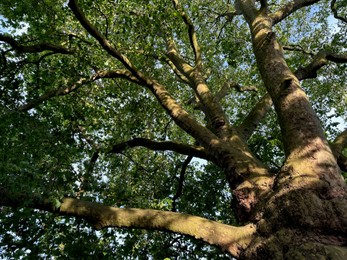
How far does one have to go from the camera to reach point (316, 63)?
6.52 metres

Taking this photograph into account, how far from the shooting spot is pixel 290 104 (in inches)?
184

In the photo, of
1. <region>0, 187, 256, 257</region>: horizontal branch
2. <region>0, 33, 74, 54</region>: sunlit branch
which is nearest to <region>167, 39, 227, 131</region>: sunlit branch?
<region>0, 187, 256, 257</region>: horizontal branch

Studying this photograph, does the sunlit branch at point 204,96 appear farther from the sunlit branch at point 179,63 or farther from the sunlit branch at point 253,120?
the sunlit branch at point 253,120

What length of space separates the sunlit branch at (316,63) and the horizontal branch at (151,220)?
444 centimetres

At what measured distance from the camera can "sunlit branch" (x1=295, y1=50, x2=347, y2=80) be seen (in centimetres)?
649

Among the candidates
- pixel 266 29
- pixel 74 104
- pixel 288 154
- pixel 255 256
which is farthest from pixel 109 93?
pixel 255 256

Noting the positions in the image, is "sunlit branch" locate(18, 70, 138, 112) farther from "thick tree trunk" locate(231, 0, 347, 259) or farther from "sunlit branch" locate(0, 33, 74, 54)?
"thick tree trunk" locate(231, 0, 347, 259)

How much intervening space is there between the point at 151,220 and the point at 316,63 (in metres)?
5.10

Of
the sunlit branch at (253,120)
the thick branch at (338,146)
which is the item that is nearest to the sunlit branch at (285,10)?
the sunlit branch at (253,120)

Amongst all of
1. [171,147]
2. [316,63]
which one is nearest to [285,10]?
[316,63]

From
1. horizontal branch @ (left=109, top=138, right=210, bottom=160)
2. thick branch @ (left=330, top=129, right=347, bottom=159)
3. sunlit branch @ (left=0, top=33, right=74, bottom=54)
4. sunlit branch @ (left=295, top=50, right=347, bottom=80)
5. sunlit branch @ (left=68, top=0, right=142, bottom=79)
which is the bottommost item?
thick branch @ (left=330, top=129, right=347, bottom=159)

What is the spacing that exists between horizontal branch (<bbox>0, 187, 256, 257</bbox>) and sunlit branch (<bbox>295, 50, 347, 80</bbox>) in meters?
4.44

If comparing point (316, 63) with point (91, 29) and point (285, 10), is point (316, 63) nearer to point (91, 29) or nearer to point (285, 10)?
point (285, 10)

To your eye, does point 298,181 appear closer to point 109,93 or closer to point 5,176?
point 5,176
